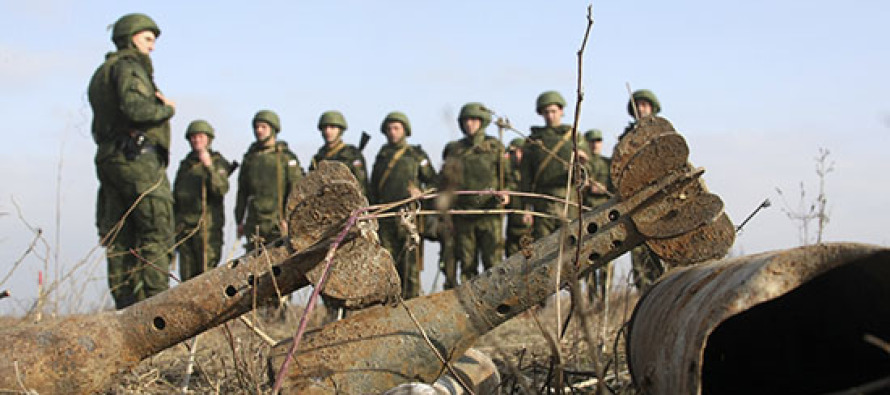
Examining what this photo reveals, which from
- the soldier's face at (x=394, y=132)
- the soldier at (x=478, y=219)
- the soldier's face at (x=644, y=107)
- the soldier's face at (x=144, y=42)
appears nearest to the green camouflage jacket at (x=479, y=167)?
the soldier at (x=478, y=219)

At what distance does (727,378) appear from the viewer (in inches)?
87.7

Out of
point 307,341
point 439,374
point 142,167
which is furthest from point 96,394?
point 142,167

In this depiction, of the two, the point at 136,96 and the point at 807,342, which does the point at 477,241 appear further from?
the point at 807,342

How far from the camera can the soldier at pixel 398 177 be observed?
9.62 m

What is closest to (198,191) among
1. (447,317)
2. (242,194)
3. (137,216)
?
(242,194)

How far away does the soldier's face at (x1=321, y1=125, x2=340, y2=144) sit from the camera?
1049 centimetres

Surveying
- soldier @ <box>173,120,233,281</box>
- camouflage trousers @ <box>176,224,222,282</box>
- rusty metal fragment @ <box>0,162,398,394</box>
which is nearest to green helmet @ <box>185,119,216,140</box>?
soldier @ <box>173,120,233,281</box>

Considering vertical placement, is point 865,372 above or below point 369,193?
below

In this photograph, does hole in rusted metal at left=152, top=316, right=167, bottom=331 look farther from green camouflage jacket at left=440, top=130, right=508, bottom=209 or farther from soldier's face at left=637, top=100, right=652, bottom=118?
soldier's face at left=637, top=100, right=652, bottom=118

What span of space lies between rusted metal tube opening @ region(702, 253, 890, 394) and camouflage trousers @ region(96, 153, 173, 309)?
4718mm

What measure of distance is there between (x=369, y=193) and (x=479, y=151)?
1408 millimetres

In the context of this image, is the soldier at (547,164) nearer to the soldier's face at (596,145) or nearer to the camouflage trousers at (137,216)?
the soldier's face at (596,145)

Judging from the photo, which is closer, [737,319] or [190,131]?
[737,319]

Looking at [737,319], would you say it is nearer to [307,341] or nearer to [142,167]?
[307,341]
